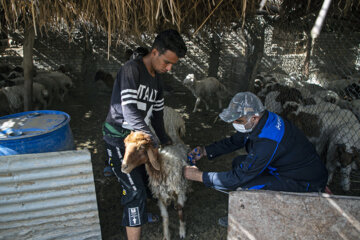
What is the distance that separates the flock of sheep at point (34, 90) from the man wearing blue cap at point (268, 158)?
6.74 metres

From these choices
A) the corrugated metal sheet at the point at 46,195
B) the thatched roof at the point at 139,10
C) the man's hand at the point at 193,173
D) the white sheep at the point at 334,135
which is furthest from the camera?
the white sheep at the point at 334,135

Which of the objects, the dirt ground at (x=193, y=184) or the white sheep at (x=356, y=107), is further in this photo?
the white sheep at (x=356, y=107)

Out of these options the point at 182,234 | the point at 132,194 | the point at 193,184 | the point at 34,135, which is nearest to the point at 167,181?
the point at 132,194

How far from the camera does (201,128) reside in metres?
6.47

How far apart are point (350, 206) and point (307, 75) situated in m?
6.54

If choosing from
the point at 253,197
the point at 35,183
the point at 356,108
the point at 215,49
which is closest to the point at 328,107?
the point at 356,108

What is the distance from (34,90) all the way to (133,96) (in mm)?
6927

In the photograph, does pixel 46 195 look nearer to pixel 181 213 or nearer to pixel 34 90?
pixel 181 213

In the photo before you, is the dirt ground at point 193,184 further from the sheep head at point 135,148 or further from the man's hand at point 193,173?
the sheep head at point 135,148

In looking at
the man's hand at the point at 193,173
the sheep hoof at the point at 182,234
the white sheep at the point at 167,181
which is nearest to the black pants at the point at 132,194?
the white sheep at the point at 167,181

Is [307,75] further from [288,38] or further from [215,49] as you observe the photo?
[215,49]

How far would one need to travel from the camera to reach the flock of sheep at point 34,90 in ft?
22.6

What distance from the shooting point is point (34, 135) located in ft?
7.59

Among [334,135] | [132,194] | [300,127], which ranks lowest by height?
[300,127]
